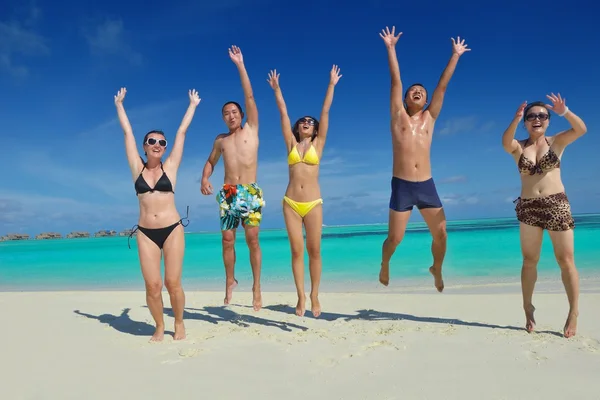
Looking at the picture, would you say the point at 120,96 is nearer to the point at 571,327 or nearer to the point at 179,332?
the point at 179,332

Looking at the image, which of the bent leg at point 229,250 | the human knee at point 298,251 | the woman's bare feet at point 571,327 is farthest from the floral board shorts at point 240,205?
the woman's bare feet at point 571,327

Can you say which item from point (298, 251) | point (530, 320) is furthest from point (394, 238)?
point (530, 320)

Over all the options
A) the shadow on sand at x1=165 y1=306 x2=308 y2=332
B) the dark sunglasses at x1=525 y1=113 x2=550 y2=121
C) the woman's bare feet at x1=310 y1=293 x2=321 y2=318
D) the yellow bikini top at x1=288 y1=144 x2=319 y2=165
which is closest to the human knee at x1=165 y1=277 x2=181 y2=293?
the shadow on sand at x1=165 y1=306 x2=308 y2=332

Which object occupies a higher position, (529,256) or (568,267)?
(529,256)

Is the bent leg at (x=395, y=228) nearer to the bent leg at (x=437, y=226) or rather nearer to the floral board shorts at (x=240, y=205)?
the bent leg at (x=437, y=226)

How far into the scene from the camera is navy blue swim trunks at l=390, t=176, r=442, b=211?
19.3 ft

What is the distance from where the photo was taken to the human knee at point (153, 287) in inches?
198

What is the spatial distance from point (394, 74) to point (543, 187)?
2352mm

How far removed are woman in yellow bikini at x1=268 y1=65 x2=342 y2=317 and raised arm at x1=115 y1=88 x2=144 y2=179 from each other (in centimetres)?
208

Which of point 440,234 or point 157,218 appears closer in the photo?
point 157,218

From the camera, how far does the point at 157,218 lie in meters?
5.04

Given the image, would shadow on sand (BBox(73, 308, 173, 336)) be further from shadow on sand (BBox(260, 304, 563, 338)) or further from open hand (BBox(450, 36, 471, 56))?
open hand (BBox(450, 36, 471, 56))

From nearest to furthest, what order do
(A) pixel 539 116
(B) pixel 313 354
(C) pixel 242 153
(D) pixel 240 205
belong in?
1. (B) pixel 313 354
2. (A) pixel 539 116
3. (D) pixel 240 205
4. (C) pixel 242 153

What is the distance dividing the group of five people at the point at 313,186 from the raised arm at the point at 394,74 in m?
0.01
